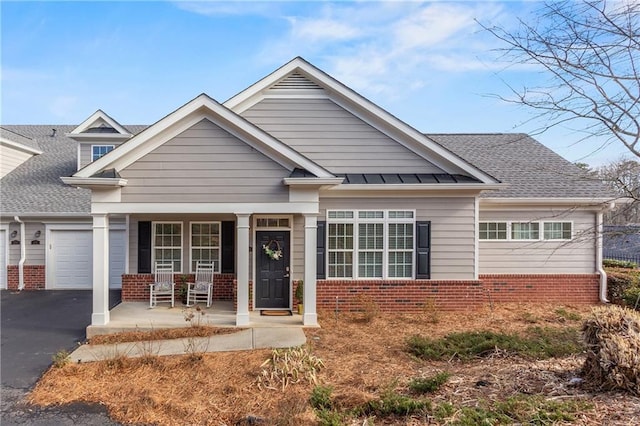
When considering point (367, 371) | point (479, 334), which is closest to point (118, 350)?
point (367, 371)

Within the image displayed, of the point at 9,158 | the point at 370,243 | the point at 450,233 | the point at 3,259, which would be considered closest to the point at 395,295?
the point at 370,243

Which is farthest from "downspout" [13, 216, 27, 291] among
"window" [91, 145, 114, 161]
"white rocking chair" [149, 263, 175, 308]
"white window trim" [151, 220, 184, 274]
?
"white rocking chair" [149, 263, 175, 308]

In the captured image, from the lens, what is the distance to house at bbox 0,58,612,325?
7.86 m

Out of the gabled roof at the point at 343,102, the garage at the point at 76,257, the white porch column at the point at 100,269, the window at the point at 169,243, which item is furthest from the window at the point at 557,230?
the garage at the point at 76,257

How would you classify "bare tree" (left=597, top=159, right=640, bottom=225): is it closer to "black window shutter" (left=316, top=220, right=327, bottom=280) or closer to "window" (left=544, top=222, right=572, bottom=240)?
"window" (left=544, top=222, right=572, bottom=240)

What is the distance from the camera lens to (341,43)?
1050 centimetres

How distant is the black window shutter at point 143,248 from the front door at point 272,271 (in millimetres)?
3267

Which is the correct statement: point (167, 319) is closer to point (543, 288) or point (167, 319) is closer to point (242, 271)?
point (242, 271)

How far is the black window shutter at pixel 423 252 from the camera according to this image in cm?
959

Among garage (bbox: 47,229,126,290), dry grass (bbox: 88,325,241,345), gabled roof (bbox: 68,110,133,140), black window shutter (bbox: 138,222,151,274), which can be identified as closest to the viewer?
dry grass (bbox: 88,325,241,345)

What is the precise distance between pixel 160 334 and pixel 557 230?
1107 centimetres

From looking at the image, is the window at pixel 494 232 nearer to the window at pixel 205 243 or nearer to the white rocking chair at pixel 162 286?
the window at pixel 205 243

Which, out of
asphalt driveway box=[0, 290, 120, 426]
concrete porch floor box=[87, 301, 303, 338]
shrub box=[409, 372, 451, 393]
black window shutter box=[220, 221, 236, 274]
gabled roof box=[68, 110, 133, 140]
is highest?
gabled roof box=[68, 110, 133, 140]

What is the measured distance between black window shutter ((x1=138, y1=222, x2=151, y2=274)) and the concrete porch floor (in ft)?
3.36
